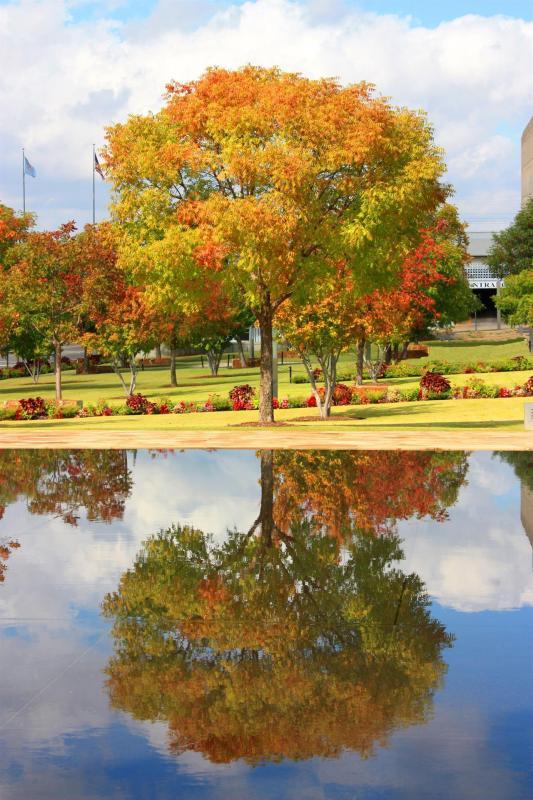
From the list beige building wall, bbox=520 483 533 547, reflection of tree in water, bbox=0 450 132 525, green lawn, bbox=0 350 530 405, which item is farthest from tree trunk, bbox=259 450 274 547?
green lawn, bbox=0 350 530 405

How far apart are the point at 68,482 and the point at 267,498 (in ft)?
12.3

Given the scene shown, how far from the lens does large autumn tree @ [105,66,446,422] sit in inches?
972

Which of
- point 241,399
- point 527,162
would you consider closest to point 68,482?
point 241,399

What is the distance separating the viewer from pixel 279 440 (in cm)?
2358

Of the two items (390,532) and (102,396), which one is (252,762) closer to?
(390,532)

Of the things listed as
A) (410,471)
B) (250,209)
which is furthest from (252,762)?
(250,209)

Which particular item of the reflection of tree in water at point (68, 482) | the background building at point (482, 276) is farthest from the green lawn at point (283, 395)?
the background building at point (482, 276)

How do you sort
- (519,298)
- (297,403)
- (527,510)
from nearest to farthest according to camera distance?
(527,510) < (297,403) < (519,298)

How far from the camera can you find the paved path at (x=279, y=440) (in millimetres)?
21697

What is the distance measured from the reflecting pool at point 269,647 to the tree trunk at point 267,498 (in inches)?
2.8

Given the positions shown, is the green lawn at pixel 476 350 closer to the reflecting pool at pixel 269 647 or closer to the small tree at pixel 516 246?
the small tree at pixel 516 246

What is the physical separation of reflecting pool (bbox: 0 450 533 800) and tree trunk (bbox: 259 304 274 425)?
14.4 meters

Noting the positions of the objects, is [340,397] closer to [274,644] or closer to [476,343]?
[274,644]

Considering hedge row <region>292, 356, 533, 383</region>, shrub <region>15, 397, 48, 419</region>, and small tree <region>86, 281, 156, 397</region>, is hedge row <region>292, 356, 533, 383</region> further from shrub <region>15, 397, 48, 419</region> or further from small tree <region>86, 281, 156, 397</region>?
shrub <region>15, 397, 48, 419</region>
